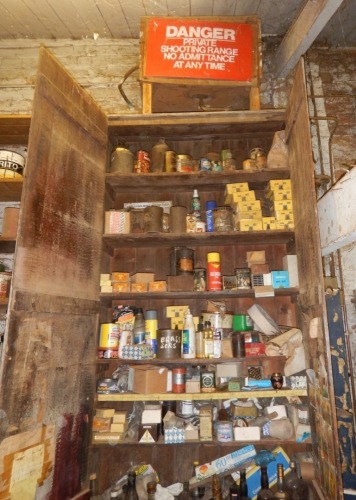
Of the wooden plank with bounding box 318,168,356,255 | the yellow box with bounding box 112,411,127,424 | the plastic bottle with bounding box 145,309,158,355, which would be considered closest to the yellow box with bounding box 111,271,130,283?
the plastic bottle with bounding box 145,309,158,355

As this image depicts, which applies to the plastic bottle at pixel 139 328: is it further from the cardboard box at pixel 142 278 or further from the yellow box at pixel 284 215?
the yellow box at pixel 284 215

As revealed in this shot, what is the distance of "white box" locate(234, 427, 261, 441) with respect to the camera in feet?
6.84

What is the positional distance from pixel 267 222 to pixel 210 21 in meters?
1.69

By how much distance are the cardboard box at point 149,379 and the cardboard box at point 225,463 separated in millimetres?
573

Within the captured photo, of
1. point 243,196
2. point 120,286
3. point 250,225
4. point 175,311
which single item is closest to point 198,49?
point 243,196

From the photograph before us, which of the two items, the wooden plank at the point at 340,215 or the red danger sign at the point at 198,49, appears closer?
the wooden plank at the point at 340,215

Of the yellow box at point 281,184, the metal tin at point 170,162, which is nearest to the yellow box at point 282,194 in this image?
the yellow box at point 281,184

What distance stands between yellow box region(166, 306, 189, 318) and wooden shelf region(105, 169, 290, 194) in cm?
102

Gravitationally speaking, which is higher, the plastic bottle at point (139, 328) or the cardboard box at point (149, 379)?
the plastic bottle at point (139, 328)

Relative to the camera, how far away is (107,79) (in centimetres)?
315

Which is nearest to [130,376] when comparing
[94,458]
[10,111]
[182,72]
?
[94,458]

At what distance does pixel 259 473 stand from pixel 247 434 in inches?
12.1

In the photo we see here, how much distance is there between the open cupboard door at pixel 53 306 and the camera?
163cm

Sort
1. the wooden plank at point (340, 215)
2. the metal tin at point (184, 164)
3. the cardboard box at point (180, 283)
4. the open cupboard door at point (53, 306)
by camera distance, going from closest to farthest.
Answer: the open cupboard door at point (53, 306) < the wooden plank at point (340, 215) < the cardboard box at point (180, 283) < the metal tin at point (184, 164)
